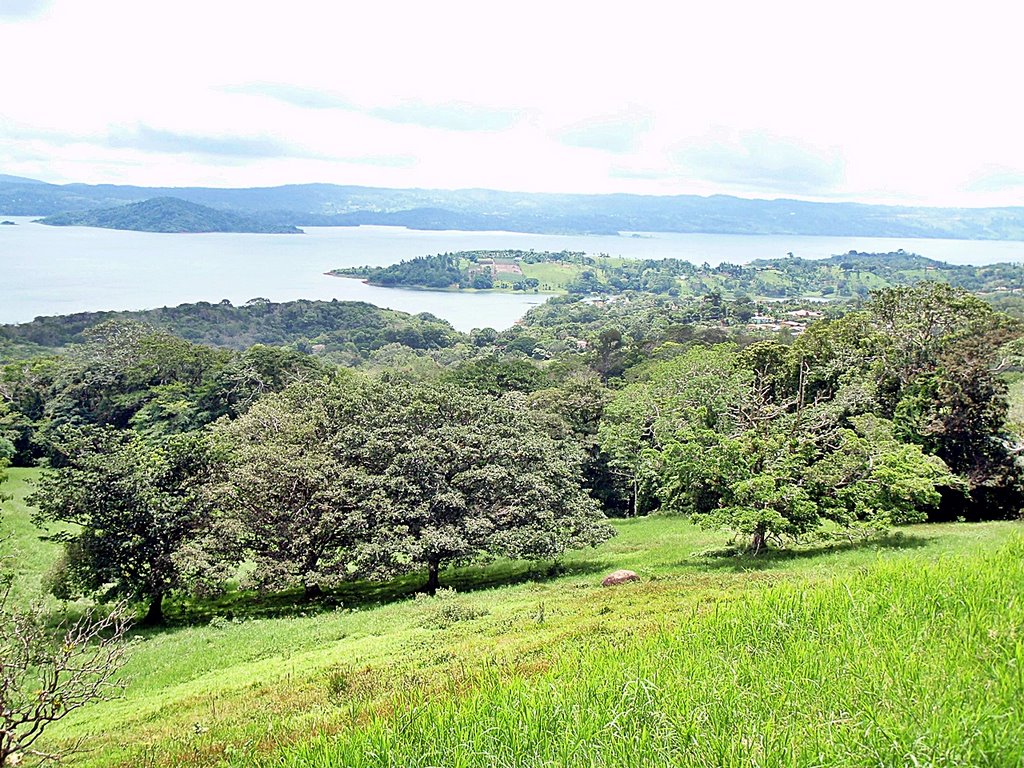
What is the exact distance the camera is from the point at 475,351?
110m

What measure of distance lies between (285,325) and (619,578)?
12714 centimetres

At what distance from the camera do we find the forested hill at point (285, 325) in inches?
4542

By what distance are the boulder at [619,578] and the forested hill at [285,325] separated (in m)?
101

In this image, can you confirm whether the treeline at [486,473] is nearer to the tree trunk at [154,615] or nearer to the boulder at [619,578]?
the tree trunk at [154,615]

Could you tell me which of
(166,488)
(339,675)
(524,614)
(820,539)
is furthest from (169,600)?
(820,539)

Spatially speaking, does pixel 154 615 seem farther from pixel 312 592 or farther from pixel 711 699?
pixel 711 699

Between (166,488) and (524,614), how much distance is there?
13403 mm

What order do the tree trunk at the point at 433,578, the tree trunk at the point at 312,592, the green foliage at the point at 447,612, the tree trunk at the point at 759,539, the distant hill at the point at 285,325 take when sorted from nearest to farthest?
the green foliage at the point at 447,612 → the tree trunk at the point at 759,539 → the tree trunk at the point at 433,578 → the tree trunk at the point at 312,592 → the distant hill at the point at 285,325

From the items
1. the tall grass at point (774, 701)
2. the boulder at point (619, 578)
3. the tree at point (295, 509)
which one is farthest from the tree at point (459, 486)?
the tall grass at point (774, 701)

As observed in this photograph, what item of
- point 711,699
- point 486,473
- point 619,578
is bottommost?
point 619,578

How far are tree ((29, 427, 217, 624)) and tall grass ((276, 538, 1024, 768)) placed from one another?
18516mm

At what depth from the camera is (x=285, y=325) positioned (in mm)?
135625

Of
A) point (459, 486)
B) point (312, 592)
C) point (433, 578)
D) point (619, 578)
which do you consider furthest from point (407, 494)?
point (619, 578)

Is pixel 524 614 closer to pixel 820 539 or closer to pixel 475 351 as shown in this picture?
pixel 820 539
